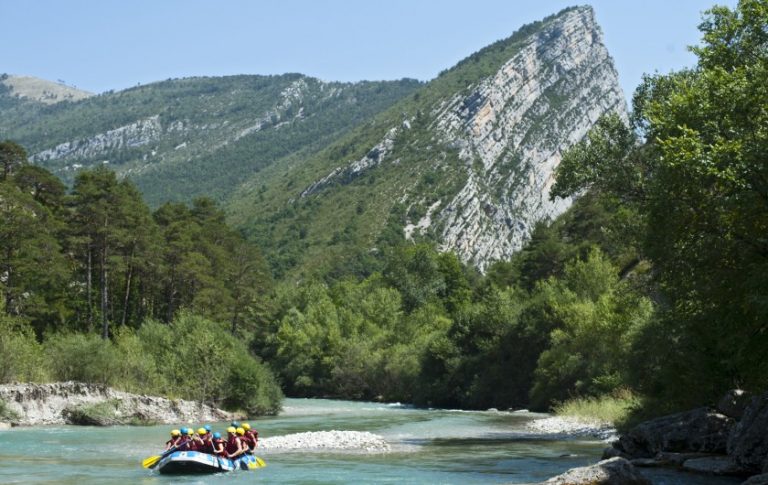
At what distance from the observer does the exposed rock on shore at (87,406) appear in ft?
173

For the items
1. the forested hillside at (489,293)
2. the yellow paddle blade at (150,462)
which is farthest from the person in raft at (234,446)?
the forested hillside at (489,293)

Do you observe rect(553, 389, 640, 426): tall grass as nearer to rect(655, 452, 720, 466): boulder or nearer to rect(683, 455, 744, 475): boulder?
rect(655, 452, 720, 466): boulder

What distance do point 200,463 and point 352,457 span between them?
6.74 m

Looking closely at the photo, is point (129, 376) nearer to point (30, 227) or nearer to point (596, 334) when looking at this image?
point (30, 227)

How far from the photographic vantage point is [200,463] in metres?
32.1

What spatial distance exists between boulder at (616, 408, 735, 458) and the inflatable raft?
1389 cm

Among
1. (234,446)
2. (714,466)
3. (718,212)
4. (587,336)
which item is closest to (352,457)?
(234,446)

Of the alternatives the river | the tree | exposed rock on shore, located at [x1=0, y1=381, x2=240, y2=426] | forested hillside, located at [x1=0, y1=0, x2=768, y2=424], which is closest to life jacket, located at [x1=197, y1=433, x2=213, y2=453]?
the river

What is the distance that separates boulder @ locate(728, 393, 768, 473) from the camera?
24.4m

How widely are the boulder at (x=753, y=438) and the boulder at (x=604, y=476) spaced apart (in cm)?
354

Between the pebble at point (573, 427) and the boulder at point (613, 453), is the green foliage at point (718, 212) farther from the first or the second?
the pebble at point (573, 427)

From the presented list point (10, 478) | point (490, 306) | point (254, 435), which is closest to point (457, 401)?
point (490, 306)

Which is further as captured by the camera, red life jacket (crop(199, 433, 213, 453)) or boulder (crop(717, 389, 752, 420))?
red life jacket (crop(199, 433, 213, 453))

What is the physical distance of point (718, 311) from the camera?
84.8ft
